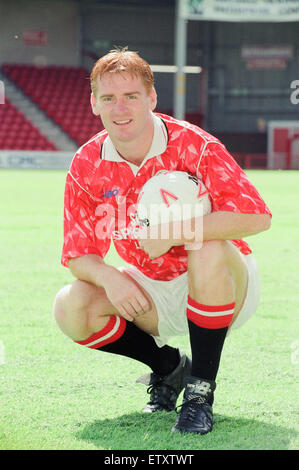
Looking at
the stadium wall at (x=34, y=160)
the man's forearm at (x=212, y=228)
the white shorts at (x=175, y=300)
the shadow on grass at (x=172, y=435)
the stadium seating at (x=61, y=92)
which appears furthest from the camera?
the stadium seating at (x=61, y=92)

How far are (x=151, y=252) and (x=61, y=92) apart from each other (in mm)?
22323

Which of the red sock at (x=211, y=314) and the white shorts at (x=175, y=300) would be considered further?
the white shorts at (x=175, y=300)

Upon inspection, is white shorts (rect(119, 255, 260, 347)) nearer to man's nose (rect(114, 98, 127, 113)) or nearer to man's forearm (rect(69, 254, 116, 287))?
man's forearm (rect(69, 254, 116, 287))

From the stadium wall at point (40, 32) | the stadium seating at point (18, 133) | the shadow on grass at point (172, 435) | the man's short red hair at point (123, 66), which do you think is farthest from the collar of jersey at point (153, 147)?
the stadium wall at point (40, 32)

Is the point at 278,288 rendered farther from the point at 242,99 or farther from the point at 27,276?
the point at 242,99

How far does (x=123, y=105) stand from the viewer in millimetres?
2119

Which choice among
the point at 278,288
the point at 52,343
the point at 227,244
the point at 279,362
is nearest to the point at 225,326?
the point at 227,244

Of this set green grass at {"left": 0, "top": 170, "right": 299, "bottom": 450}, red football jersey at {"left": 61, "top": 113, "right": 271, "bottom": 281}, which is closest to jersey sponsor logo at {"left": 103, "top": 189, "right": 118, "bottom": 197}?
red football jersey at {"left": 61, "top": 113, "right": 271, "bottom": 281}

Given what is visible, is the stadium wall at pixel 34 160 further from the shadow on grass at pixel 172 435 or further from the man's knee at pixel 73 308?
the shadow on grass at pixel 172 435

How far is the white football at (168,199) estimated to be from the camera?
2025 mm

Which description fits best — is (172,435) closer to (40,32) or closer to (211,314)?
(211,314)

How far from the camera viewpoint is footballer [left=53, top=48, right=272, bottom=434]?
2.04 meters

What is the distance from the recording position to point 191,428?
1978 millimetres

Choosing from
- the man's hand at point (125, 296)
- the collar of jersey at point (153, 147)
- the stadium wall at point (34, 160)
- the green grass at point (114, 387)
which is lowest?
the stadium wall at point (34, 160)
